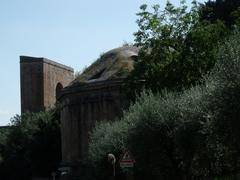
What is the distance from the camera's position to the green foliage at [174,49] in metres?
29.7

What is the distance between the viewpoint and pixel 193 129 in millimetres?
20094

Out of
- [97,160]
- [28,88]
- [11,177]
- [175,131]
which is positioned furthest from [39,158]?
[175,131]

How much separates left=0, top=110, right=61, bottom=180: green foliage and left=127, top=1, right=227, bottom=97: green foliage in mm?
28568

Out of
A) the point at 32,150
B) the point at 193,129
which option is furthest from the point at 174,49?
the point at 32,150

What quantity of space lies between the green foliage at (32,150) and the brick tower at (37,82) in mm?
13211

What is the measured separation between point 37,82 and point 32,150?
17.4 metres

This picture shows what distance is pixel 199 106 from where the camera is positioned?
18.2 metres

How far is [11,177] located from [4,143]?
169 inches

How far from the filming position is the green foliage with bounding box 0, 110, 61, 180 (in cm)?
5878

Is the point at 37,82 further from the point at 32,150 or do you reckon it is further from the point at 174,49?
the point at 174,49

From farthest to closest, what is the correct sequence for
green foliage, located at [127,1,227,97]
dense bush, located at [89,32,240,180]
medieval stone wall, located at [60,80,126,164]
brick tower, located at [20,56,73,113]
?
brick tower, located at [20,56,73,113], medieval stone wall, located at [60,80,126,164], green foliage, located at [127,1,227,97], dense bush, located at [89,32,240,180]

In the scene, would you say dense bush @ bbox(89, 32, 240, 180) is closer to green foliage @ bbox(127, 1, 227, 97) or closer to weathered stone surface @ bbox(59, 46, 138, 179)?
green foliage @ bbox(127, 1, 227, 97)

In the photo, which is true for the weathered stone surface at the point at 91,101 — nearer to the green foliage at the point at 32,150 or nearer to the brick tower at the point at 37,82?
the green foliage at the point at 32,150

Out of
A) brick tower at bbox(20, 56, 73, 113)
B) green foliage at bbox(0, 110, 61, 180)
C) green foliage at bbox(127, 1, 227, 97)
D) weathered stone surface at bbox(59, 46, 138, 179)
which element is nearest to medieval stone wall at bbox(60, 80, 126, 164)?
→ weathered stone surface at bbox(59, 46, 138, 179)
